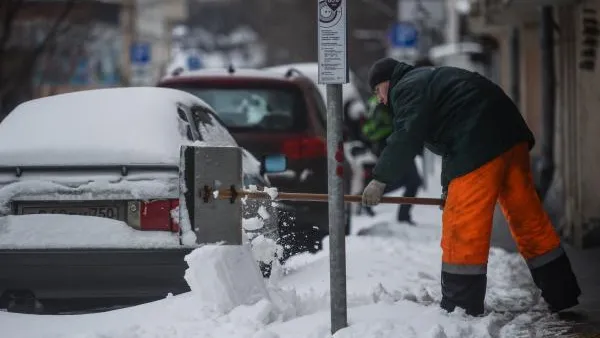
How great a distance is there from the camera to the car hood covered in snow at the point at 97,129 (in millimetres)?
6488

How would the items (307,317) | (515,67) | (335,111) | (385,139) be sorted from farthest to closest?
(515,67)
(385,139)
(307,317)
(335,111)

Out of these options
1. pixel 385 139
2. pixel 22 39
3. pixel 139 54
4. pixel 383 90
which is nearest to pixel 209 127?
pixel 383 90

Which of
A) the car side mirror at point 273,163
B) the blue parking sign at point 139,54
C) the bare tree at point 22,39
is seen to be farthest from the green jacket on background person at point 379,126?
the blue parking sign at point 139,54

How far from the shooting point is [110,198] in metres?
6.32

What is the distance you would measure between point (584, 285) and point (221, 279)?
3235mm

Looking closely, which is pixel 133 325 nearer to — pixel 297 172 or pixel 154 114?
pixel 154 114

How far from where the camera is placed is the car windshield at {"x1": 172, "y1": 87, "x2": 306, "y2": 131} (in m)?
9.84

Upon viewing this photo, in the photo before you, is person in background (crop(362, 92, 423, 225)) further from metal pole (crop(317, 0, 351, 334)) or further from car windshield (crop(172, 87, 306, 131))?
metal pole (crop(317, 0, 351, 334))

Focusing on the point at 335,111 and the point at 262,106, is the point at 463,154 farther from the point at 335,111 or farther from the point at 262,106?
the point at 262,106

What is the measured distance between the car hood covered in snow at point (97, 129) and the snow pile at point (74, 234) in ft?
1.13

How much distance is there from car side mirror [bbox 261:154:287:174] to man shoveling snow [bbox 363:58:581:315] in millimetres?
1600

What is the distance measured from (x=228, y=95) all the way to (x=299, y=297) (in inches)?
142

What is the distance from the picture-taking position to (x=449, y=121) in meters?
6.40

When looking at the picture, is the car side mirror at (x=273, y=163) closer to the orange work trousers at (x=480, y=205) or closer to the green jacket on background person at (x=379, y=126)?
the orange work trousers at (x=480, y=205)
